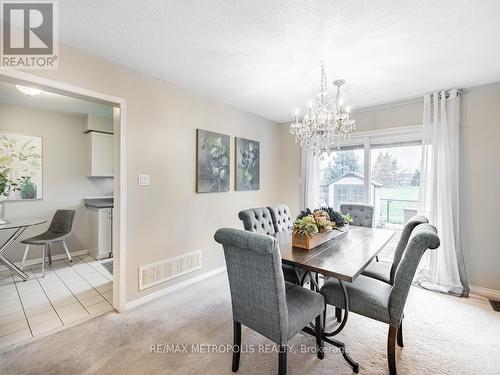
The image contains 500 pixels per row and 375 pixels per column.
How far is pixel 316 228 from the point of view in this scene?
1960 mm

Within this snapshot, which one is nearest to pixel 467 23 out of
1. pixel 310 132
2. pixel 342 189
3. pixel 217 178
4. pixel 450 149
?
pixel 310 132

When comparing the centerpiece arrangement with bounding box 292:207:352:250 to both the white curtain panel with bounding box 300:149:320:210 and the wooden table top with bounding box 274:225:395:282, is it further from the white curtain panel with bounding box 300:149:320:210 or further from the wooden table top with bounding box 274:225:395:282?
the white curtain panel with bounding box 300:149:320:210

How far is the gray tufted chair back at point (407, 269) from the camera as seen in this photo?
1.42m

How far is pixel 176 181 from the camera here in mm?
2799

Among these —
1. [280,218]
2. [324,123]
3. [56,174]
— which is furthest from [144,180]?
[56,174]

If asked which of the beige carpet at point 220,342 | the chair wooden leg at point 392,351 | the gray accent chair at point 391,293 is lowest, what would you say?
the beige carpet at point 220,342

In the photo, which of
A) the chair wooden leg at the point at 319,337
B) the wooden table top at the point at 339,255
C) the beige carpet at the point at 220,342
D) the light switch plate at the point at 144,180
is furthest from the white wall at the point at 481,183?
the light switch plate at the point at 144,180

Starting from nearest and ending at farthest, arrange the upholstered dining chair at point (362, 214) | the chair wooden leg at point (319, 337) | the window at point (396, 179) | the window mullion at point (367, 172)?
the chair wooden leg at point (319, 337)
the upholstered dining chair at point (362, 214)
the window at point (396, 179)
the window mullion at point (367, 172)

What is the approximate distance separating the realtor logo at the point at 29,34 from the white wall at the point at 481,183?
13.8 feet

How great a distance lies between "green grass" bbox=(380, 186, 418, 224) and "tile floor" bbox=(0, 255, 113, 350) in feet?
12.4

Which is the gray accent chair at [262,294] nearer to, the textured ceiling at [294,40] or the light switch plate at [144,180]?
the light switch plate at [144,180]

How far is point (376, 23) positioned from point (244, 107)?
86.1 inches

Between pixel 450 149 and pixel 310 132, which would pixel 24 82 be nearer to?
pixel 310 132

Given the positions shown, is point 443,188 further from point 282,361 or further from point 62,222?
point 62,222
